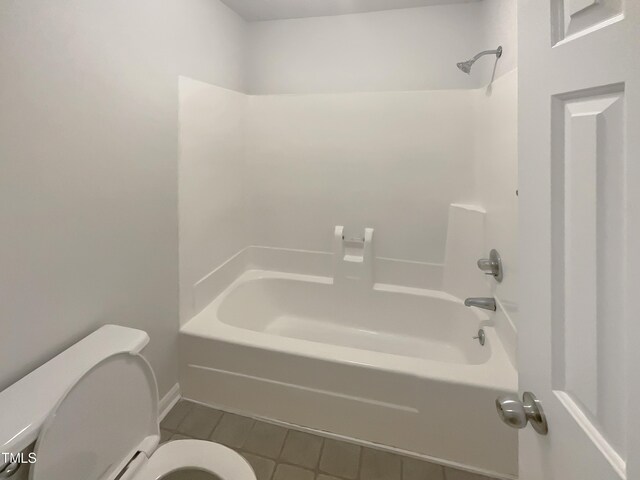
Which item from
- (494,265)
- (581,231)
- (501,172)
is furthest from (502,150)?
(581,231)

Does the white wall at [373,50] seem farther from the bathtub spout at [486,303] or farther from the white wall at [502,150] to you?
the bathtub spout at [486,303]

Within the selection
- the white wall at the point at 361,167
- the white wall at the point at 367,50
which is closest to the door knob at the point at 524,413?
the white wall at the point at 361,167

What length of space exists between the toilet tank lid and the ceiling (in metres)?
2.12

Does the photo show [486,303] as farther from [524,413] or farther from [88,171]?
[88,171]

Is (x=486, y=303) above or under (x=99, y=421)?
above

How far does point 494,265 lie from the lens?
1.77m

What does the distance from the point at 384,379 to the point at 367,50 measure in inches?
82.6

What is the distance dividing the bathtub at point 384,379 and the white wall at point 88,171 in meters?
0.30

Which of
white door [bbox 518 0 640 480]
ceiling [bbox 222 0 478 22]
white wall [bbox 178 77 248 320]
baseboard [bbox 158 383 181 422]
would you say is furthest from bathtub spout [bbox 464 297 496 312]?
ceiling [bbox 222 0 478 22]

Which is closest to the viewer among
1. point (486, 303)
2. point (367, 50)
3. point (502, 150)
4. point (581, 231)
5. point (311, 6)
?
point (581, 231)

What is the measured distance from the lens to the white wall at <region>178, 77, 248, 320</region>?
189cm

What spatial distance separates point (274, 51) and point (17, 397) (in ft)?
8.09

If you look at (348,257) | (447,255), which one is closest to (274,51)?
(348,257)

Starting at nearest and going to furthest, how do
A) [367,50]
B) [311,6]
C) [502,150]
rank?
1. [502,150]
2. [311,6]
3. [367,50]
